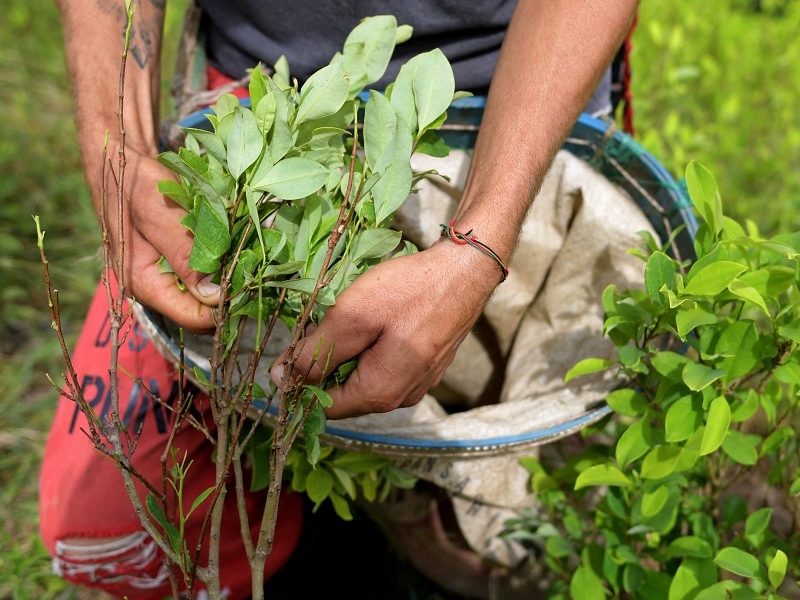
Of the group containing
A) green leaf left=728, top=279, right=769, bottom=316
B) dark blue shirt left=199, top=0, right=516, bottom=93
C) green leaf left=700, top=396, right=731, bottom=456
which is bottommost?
green leaf left=700, top=396, right=731, bottom=456

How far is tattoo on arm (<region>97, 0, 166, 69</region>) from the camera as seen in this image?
1.20m

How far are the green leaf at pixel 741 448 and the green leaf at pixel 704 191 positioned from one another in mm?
263

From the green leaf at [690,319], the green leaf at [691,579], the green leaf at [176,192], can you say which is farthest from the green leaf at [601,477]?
the green leaf at [176,192]

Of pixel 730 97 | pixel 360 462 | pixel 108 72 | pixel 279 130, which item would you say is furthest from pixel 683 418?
pixel 730 97

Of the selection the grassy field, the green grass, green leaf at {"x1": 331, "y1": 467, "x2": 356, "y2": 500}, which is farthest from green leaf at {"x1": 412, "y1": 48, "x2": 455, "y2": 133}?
the green grass

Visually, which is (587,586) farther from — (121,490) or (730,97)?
(730,97)

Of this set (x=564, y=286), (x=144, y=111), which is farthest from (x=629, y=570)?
(x=144, y=111)

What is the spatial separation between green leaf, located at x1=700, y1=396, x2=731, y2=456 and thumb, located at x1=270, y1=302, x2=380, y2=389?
38 centimetres

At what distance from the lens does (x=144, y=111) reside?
3.84 ft

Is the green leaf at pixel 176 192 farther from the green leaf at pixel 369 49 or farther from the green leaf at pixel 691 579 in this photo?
the green leaf at pixel 691 579

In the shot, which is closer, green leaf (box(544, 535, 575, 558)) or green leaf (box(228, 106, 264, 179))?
green leaf (box(228, 106, 264, 179))

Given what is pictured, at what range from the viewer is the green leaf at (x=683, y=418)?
2.76 ft

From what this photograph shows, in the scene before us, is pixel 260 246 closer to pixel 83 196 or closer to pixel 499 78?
pixel 499 78

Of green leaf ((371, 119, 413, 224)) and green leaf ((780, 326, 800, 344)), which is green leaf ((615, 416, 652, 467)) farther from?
green leaf ((371, 119, 413, 224))
